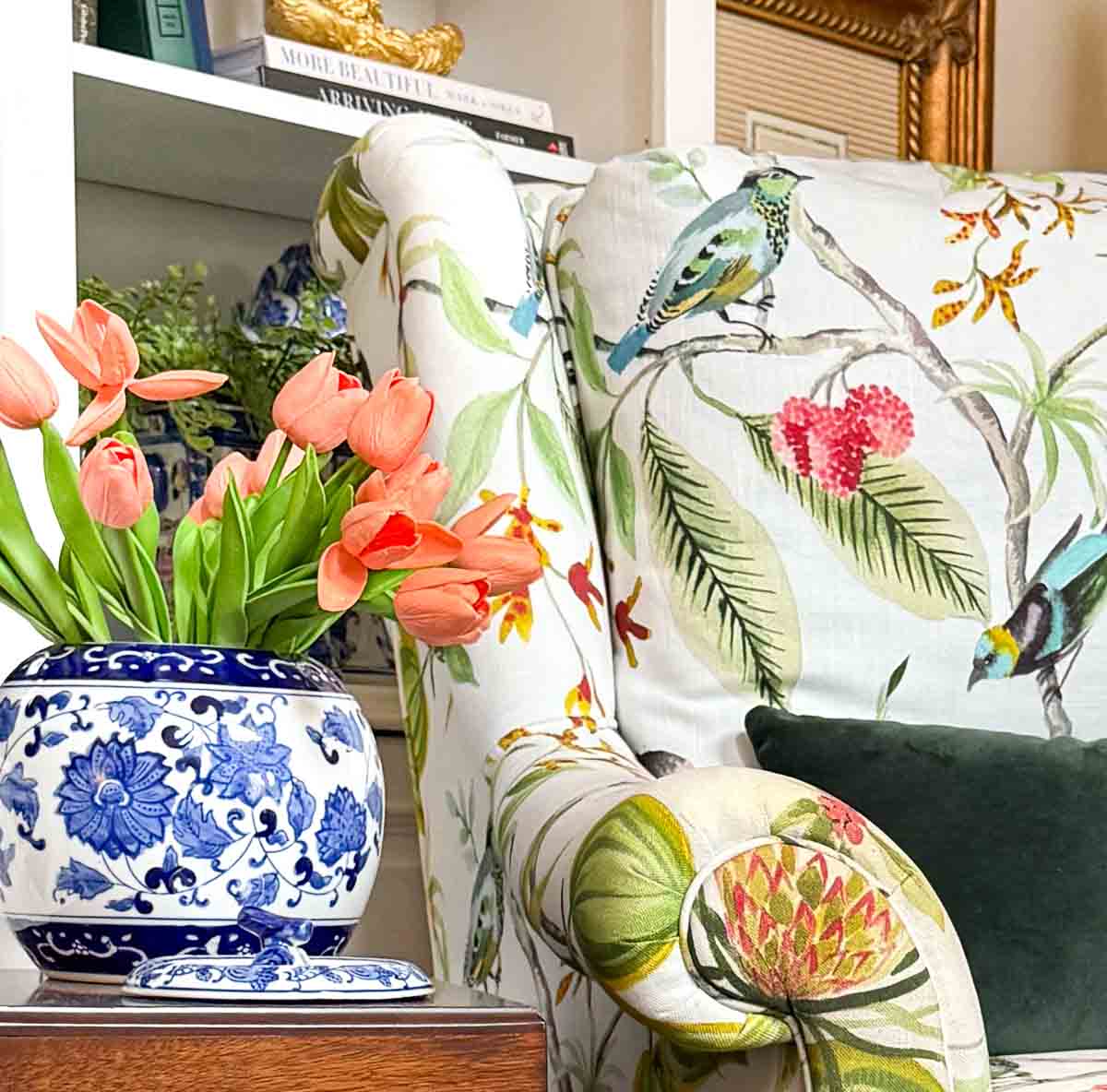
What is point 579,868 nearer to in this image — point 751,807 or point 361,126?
point 751,807

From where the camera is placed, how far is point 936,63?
7.77ft

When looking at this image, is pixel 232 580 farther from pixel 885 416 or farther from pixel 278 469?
pixel 885 416

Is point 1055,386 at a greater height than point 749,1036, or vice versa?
point 1055,386

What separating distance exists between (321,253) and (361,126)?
0.82 feet

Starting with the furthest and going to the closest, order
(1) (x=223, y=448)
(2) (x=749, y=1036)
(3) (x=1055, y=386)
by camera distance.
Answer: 1. (1) (x=223, y=448)
2. (3) (x=1055, y=386)
3. (2) (x=749, y=1036)

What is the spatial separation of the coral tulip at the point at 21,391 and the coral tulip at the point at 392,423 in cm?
14

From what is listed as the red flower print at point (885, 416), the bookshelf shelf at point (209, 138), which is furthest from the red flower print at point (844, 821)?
the bookshelf shelf at point (209, 138)

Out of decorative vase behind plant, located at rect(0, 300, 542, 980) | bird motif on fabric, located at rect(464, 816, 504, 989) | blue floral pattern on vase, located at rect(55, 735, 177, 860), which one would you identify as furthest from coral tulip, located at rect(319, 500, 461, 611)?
bird motif on fabric, located at rect(464, 816, 504, 989)

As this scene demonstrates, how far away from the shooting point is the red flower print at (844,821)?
836 mm

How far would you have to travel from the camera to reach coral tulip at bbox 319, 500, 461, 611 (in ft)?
2.58

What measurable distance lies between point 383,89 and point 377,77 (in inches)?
0.5

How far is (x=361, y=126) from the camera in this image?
1632 mm

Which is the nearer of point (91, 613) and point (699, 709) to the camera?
point (91, 613)

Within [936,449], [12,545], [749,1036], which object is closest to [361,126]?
[936,449]
